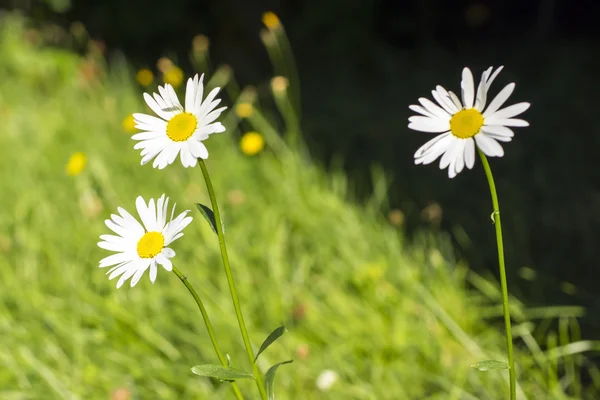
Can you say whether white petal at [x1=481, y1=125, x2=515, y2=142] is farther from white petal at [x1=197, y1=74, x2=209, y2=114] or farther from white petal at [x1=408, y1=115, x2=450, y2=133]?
white petal at [x1=197, y1=74, x2=209, y2=114]

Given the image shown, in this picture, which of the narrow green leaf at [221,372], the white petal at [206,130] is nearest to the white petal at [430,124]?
the white petal at [206,130]

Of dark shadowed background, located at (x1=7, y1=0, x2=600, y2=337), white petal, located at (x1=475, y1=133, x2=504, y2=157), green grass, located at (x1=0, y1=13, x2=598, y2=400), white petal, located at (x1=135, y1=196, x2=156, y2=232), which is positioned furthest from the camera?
dark shadowed background, located at (x1=7, y1=0, x2=600, y2=337)

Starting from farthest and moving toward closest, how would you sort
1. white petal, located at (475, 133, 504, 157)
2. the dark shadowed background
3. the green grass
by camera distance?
the dark shadowed background, the green grass, white petal, located at (475, 133, 504, 157)

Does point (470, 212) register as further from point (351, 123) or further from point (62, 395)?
point (62, 395)

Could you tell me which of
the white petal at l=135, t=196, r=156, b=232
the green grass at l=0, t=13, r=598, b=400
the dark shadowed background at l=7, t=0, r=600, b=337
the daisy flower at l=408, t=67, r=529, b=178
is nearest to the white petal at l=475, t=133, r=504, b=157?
the daisy flower at l=408, t=67, r=529, b=178

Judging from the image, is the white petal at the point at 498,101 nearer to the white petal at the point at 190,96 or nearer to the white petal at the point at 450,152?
the white petal at the point at 450,152

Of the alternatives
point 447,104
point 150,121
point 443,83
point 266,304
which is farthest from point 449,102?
point 443,83

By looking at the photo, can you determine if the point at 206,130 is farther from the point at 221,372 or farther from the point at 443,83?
the point at 443,83

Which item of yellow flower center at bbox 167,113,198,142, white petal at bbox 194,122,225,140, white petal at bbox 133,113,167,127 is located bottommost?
white petal at bbox 194,122,225,140
